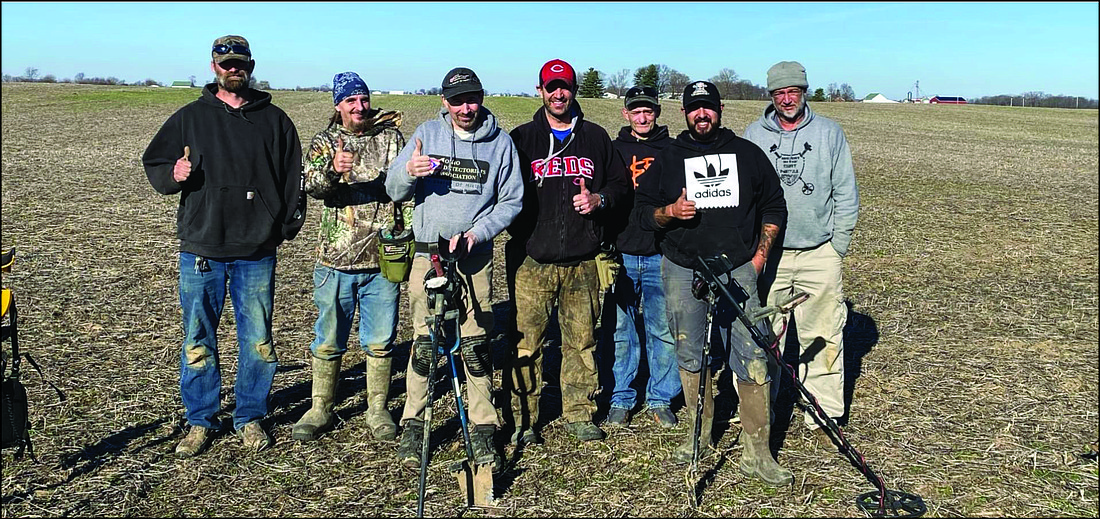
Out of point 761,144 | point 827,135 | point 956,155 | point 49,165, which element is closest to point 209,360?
point 761,144

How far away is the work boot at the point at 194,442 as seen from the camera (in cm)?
533

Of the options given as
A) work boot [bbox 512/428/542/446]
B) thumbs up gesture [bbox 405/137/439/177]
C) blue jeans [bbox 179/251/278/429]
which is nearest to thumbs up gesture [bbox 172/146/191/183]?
blue jeans [bbox 179/251/278/429]

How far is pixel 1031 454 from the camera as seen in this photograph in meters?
5.49

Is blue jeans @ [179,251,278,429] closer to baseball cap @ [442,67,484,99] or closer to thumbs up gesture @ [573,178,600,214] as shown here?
baseball cap @ [442,67,484,99]

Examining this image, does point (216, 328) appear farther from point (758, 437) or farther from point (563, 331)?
point (758, 437)

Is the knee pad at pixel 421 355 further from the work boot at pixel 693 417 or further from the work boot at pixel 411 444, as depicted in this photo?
the work boot at pixel 693 417

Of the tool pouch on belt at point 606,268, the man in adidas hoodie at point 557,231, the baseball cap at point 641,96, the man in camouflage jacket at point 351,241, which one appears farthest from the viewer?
the baseball cap at point 641,96

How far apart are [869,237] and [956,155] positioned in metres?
19.3

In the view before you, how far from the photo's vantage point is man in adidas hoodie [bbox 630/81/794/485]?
16.3 ft

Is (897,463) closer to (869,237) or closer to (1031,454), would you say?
(1031,454)

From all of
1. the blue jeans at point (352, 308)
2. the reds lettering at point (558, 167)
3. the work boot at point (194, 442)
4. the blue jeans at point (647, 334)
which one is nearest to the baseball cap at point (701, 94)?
the reds lettering at point (558, 167)

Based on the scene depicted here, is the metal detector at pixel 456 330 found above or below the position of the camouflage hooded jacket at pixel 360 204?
below

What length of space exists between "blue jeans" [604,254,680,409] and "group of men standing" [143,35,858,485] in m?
0.08

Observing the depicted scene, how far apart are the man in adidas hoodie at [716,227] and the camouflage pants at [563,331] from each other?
0.69 meters
